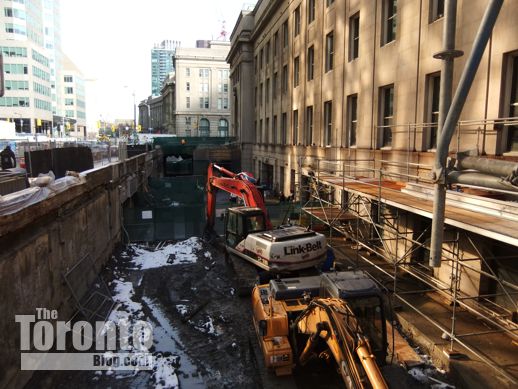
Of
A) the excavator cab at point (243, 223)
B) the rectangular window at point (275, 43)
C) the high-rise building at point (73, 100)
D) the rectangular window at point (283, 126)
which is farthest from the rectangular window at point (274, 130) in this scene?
the high-rise building at point (73, 100)

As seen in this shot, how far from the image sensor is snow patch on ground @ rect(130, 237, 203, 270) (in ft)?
62.4

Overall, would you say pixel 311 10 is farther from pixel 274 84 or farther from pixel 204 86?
pixel 204 86

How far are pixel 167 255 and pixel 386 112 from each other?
11729mm

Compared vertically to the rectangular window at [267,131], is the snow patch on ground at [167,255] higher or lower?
lower

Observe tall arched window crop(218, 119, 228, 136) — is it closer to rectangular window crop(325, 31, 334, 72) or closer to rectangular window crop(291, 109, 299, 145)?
rectangular window crop(291, 109, 299, 145)

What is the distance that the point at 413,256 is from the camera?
584 inches

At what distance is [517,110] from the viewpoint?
34.3ft

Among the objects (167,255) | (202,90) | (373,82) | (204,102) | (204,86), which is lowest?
(167,255)

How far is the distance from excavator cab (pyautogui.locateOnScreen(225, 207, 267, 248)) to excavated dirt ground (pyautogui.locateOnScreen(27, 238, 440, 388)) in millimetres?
1349

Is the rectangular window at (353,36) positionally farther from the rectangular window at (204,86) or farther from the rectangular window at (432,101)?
the rectangular window at (204,86)

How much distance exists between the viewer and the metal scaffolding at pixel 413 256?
368 inches

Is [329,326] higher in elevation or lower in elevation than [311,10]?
lower

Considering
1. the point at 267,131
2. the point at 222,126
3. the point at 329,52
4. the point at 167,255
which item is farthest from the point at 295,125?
the point at 222,126

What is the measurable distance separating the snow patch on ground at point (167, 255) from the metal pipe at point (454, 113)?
1545 centimetres
